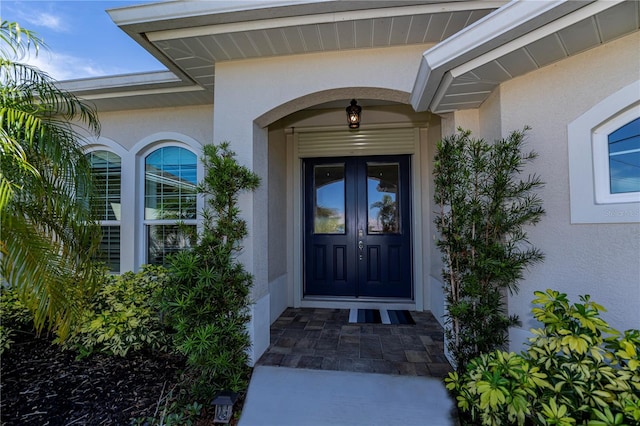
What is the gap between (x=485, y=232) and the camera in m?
2.23

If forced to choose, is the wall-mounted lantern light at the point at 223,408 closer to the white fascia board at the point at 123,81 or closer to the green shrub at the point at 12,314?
A: the green shrub at the point at 12,314

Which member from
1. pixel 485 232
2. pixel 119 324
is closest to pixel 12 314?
pixel 119 324

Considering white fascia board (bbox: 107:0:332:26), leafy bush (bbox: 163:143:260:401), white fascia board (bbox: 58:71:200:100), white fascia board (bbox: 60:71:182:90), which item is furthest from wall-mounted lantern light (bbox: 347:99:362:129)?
white fascia board (bbox: 60:71:182:90)

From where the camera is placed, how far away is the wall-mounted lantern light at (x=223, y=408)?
2.12m

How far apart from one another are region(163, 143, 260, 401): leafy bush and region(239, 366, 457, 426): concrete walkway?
257 millimetres

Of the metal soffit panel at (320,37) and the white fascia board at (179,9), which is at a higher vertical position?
the white fascia board at (179,9)

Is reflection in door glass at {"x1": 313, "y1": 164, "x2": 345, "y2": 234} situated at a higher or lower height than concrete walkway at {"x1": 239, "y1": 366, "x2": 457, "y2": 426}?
higher

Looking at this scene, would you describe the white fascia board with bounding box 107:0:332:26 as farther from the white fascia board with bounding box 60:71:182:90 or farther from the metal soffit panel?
the white fascia board with bounding box 60:71:182:90

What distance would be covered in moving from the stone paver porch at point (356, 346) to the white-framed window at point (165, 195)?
210 centimetres

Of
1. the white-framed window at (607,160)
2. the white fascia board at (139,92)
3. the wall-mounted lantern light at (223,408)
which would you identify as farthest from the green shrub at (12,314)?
the white-framed window at (607,160)

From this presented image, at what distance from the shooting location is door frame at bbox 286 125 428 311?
14.1 feet

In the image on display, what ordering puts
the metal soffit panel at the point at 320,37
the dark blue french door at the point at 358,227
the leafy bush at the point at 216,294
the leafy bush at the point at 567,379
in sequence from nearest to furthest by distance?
the leafy bush at the point at 567,379, the leafy bush at the point at 216,294, the metal soffit panel at the point at 320,37, the dark blue french door at the point at 358,227

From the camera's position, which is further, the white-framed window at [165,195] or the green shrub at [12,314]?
the white-framed window at [165,195]

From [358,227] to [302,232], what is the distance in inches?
36.4
